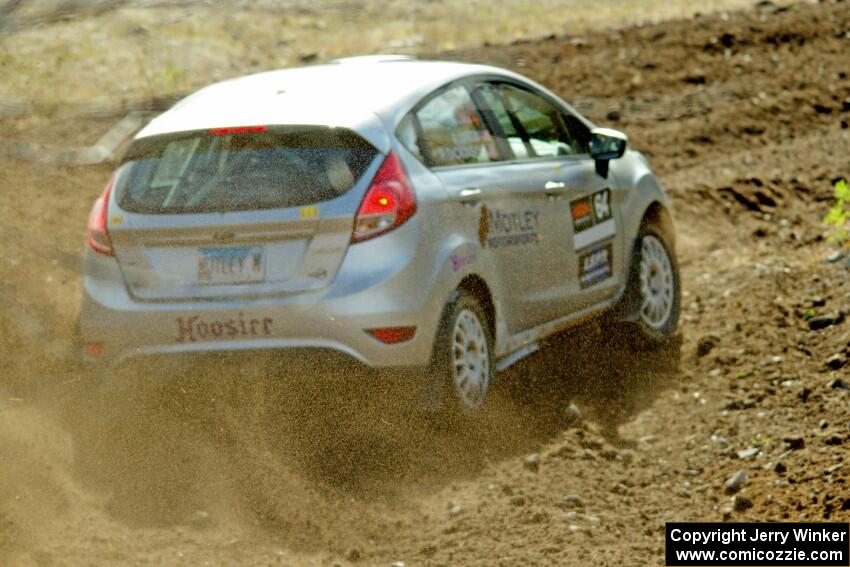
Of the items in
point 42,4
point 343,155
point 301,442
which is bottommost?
point 301,442

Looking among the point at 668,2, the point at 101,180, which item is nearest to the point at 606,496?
the point at 101,180

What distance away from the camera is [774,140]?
16.2m

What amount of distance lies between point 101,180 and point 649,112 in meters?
6.90

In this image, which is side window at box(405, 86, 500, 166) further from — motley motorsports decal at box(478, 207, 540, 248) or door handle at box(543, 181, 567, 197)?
door handle at box(543, 181, 567, 197)

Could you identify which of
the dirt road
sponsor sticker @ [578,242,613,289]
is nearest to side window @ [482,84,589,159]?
sponsor sticker @ [578,242,613,289]

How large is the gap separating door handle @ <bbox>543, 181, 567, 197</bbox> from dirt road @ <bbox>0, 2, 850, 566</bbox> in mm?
1081

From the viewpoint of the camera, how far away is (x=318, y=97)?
7.20 m

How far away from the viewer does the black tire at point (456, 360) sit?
7.02m

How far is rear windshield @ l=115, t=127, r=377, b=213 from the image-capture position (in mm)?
6777

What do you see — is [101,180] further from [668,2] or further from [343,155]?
[668,2]

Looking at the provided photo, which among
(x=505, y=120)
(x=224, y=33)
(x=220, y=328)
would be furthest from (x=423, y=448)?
(x=224, y=33)

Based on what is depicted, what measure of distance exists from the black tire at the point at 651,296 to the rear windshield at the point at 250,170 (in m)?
2.85

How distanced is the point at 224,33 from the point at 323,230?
11.7 meters

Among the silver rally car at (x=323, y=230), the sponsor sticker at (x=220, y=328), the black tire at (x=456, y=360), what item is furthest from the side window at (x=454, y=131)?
the sponsor sticker at (x=220, y=328)
